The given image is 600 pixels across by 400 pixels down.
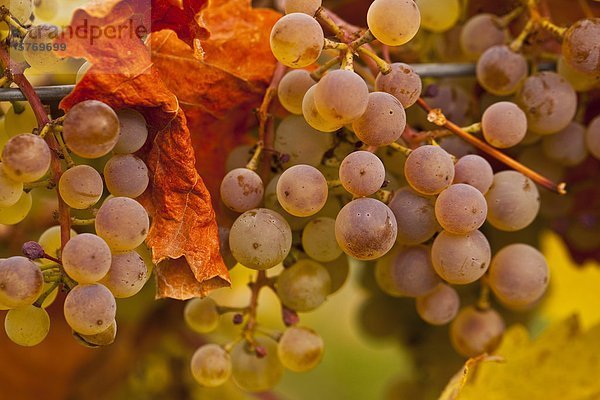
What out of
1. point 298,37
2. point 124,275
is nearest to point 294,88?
point 298,37

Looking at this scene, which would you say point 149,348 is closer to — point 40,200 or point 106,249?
point 40,200

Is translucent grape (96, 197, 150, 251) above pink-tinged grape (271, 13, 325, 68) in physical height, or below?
below

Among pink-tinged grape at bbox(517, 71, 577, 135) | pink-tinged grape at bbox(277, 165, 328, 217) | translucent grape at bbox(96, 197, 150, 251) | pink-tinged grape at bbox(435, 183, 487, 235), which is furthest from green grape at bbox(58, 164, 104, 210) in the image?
pink-tinged grape at bbox(517, 71, 577, 135)

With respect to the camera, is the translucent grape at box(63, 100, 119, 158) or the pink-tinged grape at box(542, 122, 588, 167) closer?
the translucent grape at box(63, 100, 119, 158)

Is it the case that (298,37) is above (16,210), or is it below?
above

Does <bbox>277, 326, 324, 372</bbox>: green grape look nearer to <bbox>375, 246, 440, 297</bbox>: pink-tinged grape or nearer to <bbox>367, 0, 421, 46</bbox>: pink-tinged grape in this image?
<bbox>375, 246, 440, 297</bbox>: pink-tinged grape

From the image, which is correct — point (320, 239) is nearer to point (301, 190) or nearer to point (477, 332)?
point (301, 190)

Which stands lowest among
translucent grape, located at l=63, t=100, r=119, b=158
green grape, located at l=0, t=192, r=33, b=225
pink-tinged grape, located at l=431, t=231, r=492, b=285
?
green grape, located at l=0, t=192, r=33, b=225
